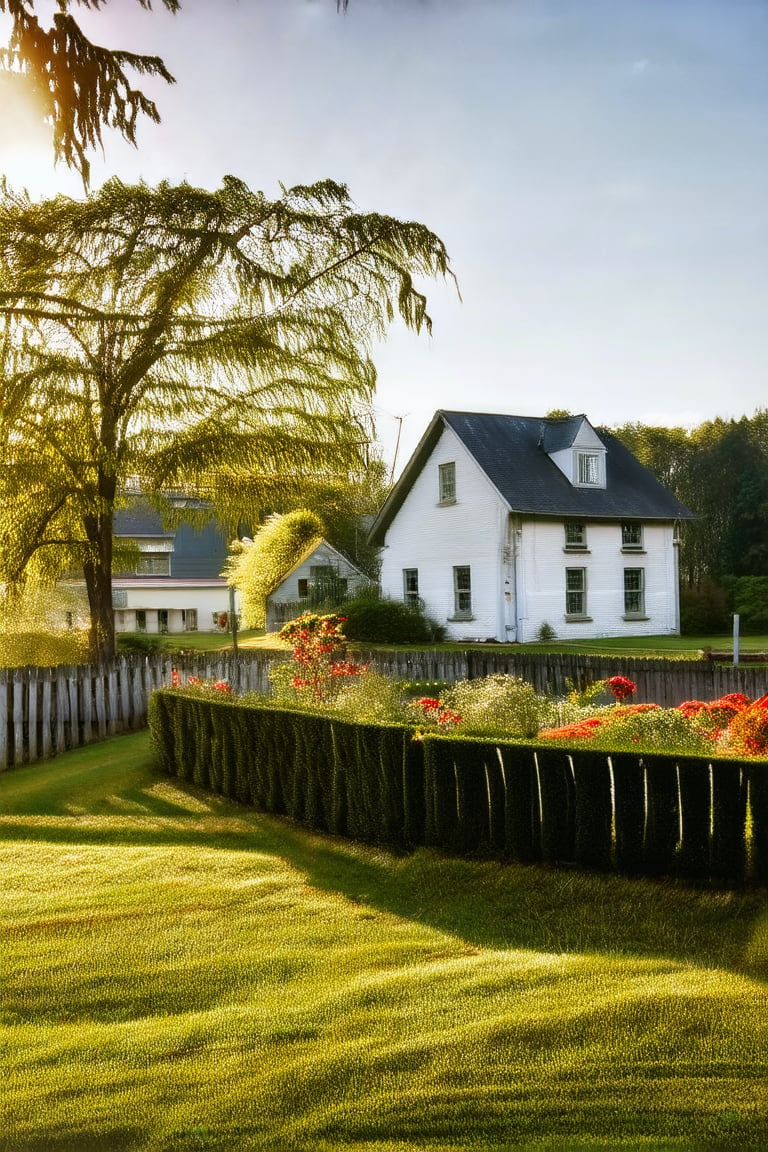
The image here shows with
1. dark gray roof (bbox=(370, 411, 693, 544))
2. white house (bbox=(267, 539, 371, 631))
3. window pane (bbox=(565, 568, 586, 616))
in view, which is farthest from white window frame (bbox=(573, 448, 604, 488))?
white house (bbox=(267, 539, 371, 631))

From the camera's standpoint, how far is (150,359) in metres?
17.5

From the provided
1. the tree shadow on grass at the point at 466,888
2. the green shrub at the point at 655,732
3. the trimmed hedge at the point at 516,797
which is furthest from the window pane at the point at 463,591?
the green shrub at the point at 655,732

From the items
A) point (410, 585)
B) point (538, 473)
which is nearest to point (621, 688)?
point (538, 473)

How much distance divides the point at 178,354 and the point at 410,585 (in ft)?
63.1

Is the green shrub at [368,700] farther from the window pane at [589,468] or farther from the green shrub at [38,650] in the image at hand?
the window pane at [589,468]

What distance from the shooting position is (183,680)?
15820 millimetres

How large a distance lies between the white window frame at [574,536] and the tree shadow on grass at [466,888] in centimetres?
2278

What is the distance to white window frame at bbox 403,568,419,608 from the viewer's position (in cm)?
3541

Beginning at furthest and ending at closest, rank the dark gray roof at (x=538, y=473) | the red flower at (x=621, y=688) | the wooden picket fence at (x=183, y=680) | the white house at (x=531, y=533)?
the dark gray roof at (x=538, y=473) < the white house at (x=531, y=533) < the wooden picket fence at (x=183, y=680) < the red flower at (x=621, y=688)

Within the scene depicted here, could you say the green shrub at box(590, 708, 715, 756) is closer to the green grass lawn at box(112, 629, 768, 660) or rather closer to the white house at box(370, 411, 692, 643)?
the green grass lawn at box(112, 629, 768, 660)

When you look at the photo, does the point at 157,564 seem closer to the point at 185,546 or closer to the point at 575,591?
the point at 185,546

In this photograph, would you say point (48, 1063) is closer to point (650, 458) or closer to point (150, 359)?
point (150, 359)

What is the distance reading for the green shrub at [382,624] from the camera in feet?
104

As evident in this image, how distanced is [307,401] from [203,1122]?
15.7m
